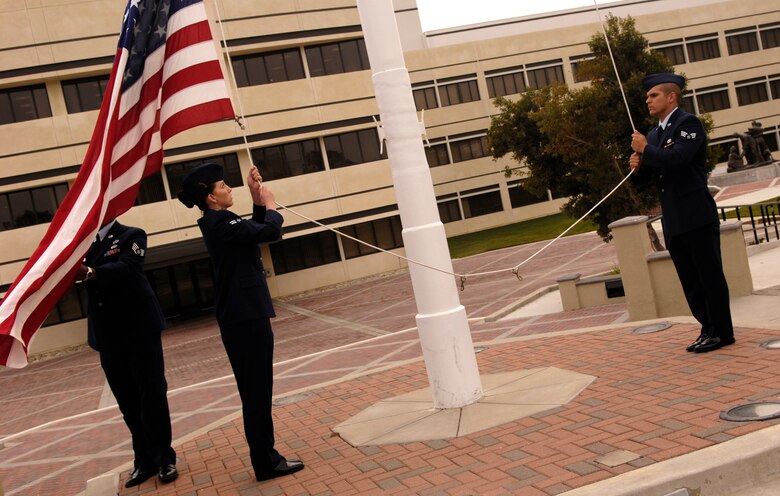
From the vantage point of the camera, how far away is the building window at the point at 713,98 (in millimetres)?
49938

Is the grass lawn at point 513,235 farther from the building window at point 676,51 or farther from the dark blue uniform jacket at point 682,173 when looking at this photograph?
the dark blue uniform jacket at point 682,173

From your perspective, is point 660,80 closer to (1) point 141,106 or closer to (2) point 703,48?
(1) point 141,106

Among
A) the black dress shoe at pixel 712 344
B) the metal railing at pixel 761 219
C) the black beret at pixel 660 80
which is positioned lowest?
the metal railing at pixel 761 219

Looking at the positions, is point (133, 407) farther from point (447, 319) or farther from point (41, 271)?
point (447, 319)

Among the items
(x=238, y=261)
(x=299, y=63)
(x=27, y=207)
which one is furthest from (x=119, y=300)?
(x=299, y=63)

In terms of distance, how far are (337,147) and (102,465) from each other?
81.9 feet

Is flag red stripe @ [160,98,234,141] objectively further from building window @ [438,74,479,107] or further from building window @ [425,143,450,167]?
building window @ [438,74,479,107]

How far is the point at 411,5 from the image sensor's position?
5581cm

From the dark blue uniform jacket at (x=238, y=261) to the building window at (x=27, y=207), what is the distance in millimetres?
24752

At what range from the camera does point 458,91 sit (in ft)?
159

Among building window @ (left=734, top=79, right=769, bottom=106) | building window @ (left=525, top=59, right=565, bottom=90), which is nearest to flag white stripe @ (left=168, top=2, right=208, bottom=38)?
building window @ (left=525, top=59, right=565, bottom=90)

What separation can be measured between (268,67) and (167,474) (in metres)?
26.8

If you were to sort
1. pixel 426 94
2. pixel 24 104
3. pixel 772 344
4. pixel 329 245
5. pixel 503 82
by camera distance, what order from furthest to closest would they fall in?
pixel 503 82
pixel 426 94
pixel 329 245
pixel 24 104
pixel 772 344

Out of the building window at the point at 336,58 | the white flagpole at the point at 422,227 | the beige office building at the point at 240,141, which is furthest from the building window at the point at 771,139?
the white flagpole at the point at 422,227
